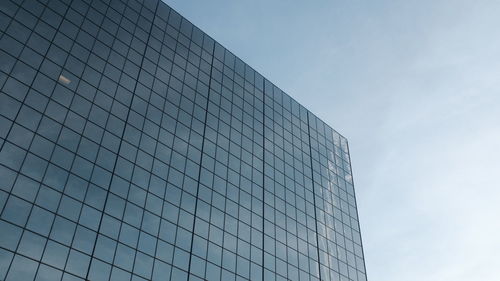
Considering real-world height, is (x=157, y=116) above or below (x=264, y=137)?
below

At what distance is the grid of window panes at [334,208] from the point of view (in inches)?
2426

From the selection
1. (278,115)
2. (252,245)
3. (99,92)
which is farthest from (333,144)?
(99,92)

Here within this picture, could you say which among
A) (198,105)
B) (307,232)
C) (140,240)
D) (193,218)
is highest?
(198,105)

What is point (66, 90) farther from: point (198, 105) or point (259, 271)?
point (259, 271)

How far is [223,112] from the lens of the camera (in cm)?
5994

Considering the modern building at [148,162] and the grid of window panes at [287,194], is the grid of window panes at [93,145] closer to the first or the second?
the modern building at [148,162]

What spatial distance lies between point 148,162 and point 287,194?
21.1 metres

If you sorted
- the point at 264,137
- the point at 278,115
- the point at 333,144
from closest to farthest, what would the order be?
the point at 264,137 < the point at 278,115 < the point at 333,144

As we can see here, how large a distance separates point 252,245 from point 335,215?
61.1ft

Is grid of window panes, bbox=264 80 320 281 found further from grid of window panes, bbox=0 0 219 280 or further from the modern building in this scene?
grid of window panes, bbox=0 0 219 280

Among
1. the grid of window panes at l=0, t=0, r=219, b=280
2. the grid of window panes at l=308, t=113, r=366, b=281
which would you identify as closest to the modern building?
the grid of window panes at l=0, t=0, r=219, b=280

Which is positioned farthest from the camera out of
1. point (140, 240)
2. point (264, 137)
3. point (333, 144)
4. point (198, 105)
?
point (333, 144)

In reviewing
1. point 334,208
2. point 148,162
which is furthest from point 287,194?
point 148,162

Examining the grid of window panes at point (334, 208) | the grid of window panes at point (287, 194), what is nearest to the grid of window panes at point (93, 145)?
the grid of window panes at point (287, 194)
